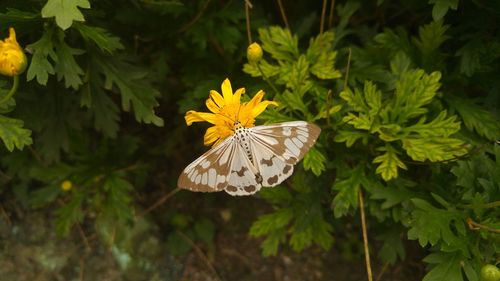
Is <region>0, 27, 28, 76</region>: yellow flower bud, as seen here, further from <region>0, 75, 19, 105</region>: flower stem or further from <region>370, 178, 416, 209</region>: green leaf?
<region>370, 178, 416, 209</region>: green leaf

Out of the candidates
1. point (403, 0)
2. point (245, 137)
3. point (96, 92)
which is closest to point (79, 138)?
point (96, 92)

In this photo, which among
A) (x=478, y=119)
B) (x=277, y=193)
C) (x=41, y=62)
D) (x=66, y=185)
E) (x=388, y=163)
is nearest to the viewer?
(x=41, y=62)

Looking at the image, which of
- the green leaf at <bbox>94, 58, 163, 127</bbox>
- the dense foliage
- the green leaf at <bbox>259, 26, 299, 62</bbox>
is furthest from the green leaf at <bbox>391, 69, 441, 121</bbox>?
the green leaf at <bbox>94, 58, 163, 127</bbox>

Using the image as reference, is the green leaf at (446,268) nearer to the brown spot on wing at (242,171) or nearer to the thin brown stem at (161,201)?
the brown spot on wing at (242,171)

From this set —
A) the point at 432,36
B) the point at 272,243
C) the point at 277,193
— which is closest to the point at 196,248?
the point at 272,243

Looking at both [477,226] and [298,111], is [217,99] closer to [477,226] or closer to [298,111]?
[298,111]

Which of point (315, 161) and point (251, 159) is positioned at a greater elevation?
point (251, 159)

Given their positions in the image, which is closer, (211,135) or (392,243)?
(211,135)
